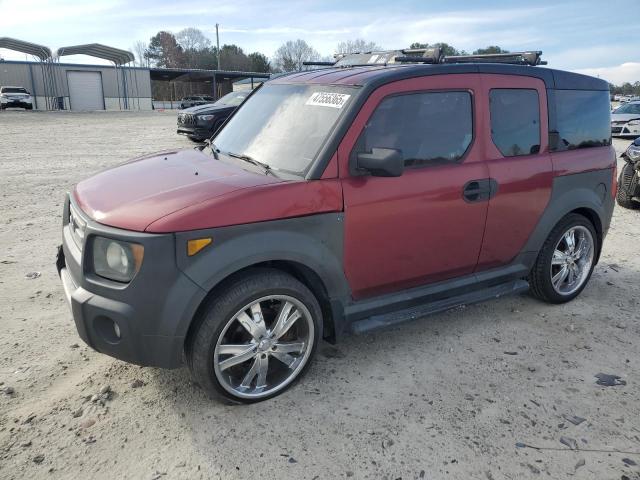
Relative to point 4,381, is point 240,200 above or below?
above

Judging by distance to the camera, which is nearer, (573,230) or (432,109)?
(432,109)

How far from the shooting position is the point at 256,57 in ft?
241

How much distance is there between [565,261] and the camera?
4422 mm

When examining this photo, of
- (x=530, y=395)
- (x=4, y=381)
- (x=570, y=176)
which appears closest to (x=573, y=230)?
(x=570, y=176)

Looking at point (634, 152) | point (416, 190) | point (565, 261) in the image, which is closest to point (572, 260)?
point (565, 261)

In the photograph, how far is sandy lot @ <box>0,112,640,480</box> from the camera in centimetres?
256

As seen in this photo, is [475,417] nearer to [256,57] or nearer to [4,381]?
[4,381]

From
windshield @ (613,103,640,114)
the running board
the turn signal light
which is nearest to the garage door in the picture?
windshield @ (613,103,640,114)

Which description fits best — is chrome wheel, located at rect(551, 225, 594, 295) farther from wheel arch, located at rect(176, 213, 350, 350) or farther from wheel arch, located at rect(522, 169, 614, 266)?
wheel arch, located at rect(176, 213, 350, 350)

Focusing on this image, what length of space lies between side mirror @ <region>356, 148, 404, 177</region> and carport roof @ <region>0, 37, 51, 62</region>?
4015cm

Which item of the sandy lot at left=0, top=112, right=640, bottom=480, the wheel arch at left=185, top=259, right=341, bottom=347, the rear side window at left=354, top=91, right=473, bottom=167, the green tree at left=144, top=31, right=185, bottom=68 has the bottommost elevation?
the sandy lot at left=0, top=112, right=640, bottom=480

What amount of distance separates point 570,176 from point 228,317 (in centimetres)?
301

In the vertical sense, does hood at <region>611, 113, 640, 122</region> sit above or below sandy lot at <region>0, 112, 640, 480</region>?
above

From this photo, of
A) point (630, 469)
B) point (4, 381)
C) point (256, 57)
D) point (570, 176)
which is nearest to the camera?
point (630, 469)
